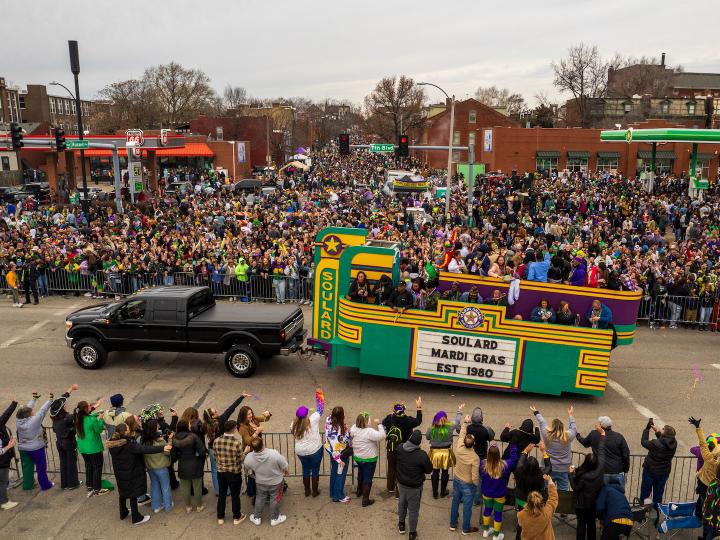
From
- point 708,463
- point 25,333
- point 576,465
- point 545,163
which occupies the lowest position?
point 25,333

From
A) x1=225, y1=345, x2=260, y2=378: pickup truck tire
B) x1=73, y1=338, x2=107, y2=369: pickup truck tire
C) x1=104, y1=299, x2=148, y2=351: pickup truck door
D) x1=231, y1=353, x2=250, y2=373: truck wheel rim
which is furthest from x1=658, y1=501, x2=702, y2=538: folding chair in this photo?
x1=73, y1=338, x2=107, y2=369: pickup truck tire

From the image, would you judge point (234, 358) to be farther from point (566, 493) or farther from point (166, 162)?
point (166, 162)

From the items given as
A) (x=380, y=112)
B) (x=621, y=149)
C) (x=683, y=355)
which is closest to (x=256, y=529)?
(x=683, y=355)

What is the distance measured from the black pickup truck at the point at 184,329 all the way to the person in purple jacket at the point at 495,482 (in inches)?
241

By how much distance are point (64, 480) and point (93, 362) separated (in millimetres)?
5081

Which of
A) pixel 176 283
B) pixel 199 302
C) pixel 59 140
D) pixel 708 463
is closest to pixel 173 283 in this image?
pixel 176 283

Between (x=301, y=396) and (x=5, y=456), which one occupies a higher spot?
(x=5, y=456)

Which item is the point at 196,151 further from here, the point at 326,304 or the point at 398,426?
the point at 398,426

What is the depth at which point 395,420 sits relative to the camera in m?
7.70

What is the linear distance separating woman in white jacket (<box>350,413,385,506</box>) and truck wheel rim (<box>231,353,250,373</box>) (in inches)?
206

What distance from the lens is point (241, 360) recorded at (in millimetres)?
12516

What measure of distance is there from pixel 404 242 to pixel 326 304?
8.78 m

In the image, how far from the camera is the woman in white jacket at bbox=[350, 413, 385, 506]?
24.5 ft

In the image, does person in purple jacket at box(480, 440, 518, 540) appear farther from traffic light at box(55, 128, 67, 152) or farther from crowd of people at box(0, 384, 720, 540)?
traffic light at box(55, 128, 67, 152)
